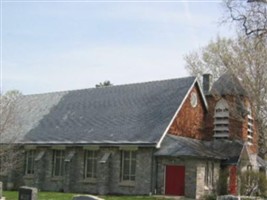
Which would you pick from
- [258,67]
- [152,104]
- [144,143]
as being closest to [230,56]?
[258,67]

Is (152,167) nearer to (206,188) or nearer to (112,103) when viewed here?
(206,188)

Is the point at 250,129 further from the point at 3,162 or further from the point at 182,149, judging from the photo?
the point at 3,162

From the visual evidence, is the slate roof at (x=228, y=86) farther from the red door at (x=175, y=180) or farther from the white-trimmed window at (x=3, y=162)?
the white-trimmed window at (x=3, y=162)

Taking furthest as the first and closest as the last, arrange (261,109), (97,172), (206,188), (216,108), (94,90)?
1. (94,90)
2. (216,108)
3. (261,109)
4. (97,172)
5. (206,188)

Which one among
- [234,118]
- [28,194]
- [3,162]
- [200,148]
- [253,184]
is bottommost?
[28,194]

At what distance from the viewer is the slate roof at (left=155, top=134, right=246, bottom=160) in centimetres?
3450

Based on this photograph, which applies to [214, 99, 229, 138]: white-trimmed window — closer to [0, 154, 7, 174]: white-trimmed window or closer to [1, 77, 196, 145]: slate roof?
[1, 77, 196, 145]: slate roof

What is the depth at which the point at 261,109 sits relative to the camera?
4069cm

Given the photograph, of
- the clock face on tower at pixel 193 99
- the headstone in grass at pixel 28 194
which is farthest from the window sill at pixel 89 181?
the headstone in grass at pixel 28 194

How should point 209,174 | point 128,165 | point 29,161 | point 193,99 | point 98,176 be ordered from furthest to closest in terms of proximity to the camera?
point 29,161 < point 193,99 < point 98,176 < point 128,165 < point 209,174

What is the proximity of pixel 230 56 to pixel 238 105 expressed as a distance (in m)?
3.96

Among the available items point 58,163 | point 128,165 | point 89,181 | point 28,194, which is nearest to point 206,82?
point 128,165

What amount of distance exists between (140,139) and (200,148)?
4.28m

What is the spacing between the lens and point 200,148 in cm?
3716
